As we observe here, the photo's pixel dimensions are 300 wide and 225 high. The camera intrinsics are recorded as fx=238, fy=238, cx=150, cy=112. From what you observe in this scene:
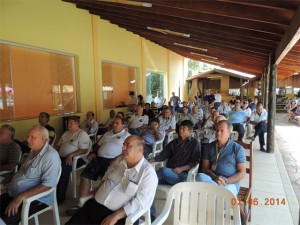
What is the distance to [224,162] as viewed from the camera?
2395 millimetres

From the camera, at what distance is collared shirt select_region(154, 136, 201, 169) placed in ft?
8.89

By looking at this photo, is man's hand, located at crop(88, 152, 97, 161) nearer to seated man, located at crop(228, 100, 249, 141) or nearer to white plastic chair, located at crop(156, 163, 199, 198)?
white plastic chair, located at crop(156, 163, 199, 198)

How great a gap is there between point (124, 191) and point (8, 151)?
62.7 inches

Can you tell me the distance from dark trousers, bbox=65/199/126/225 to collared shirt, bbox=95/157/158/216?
4 centimetres

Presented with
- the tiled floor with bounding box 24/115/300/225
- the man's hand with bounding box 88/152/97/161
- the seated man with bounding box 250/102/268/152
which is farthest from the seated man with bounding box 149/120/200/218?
the seated man with bounding box 250/102/268/152

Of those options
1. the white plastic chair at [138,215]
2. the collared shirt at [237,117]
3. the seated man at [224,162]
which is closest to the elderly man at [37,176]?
the white plastic chair at [138,215]

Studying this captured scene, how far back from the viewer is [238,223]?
163 cm

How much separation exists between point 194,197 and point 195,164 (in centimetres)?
84

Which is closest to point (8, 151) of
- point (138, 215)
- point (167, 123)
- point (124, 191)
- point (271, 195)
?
point (124, 191)

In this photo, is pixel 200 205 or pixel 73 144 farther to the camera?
pixel 73 144

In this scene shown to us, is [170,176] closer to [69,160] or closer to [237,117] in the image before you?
[69,160]

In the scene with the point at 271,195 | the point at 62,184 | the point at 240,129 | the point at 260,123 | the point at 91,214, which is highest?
the point at 260,123

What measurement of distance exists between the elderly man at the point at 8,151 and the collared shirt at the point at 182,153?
61.9 inches

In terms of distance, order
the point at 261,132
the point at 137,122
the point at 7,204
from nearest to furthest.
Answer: the point at 7,204 → the point at 137,122 → the point at 261,132
